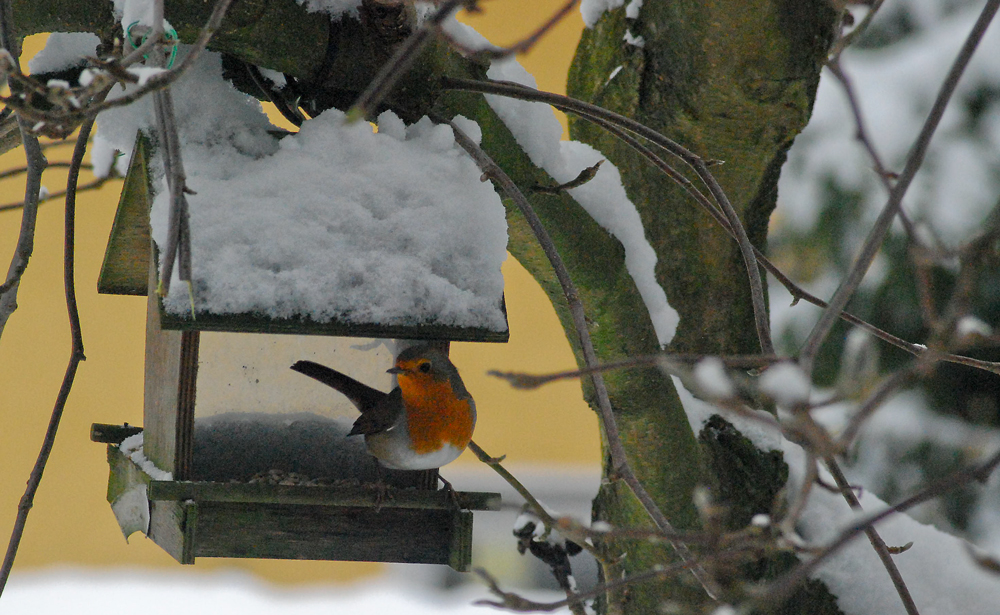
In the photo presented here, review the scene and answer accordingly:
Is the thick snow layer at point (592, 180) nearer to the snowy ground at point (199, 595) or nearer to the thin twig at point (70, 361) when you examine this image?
the thin twig at point (70, 361)

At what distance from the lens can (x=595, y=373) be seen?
1195mm

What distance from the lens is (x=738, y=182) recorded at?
8.41 feet

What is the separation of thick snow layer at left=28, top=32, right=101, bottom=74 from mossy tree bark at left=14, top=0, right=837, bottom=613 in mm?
720

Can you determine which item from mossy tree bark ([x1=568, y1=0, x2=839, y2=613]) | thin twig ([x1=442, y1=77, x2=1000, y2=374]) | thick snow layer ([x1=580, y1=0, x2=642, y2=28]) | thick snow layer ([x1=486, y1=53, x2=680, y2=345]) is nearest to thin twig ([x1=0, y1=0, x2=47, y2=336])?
thin twig ([x1=442, y1=77, x2=1000, y2=374])

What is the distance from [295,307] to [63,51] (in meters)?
0.83

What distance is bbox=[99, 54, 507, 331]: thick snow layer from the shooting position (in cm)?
150

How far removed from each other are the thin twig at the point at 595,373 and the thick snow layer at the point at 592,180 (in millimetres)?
382

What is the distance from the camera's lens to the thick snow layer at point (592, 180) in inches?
82.3

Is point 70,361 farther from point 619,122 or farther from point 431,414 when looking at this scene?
point 619,122

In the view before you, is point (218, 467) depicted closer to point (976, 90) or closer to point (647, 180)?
point (647, 180)

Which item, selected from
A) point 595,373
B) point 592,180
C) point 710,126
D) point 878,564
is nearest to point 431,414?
point 595,373

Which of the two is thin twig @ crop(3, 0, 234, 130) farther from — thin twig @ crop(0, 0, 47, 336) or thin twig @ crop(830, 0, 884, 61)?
thin twig @ crop(830, 0, 884, 61)

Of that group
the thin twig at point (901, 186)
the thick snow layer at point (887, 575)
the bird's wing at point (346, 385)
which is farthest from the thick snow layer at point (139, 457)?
the thick snow layer at point (887, 575)

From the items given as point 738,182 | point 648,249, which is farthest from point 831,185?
point 648,249
